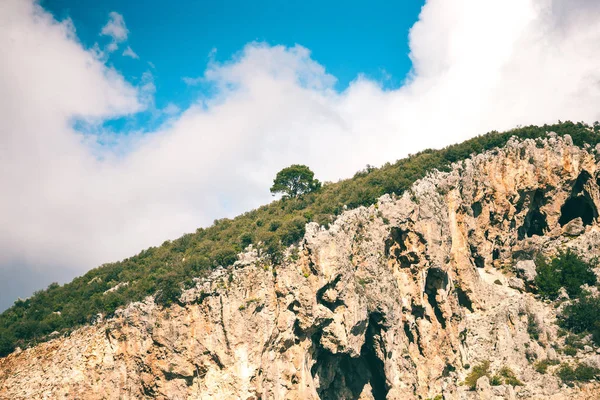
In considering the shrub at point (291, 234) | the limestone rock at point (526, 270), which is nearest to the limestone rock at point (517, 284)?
the limestone rock at point (526, 270)

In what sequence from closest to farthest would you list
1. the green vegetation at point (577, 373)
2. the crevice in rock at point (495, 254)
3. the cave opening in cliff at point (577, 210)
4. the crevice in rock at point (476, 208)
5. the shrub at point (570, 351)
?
the green vegetation at point (577, 373) → the shrub at point (570, 351) → the crevice in rock at point (476, 208) → the crevice in rock at point (495, 254) → the cave opening in cliff at point (577, 210)

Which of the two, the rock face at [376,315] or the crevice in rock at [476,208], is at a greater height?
the crevice in rock at [476,208]

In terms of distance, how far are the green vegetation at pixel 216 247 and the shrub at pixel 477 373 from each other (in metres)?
22.6

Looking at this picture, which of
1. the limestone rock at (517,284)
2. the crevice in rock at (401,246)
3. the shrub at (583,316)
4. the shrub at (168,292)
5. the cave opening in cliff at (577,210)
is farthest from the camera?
the cave opening in cliff at (577,210)

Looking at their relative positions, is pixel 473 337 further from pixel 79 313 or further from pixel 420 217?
pixel 79 313

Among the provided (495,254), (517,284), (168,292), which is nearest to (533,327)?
(517,284)

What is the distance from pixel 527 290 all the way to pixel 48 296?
60775 millimetres

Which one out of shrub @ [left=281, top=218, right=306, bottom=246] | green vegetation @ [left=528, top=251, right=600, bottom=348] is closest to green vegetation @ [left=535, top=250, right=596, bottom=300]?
green vegetation @ [left=528, top=251, right=600, bottom=348]

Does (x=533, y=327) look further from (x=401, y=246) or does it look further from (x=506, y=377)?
(x=401, y=246)

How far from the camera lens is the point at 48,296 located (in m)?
58.1

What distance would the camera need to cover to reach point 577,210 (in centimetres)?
7331

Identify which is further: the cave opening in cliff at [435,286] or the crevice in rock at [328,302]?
the cave opening in cliff at [435,286]

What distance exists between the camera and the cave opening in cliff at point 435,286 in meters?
57.4

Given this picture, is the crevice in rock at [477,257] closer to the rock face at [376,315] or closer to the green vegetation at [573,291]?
the rock face at [376,315]
